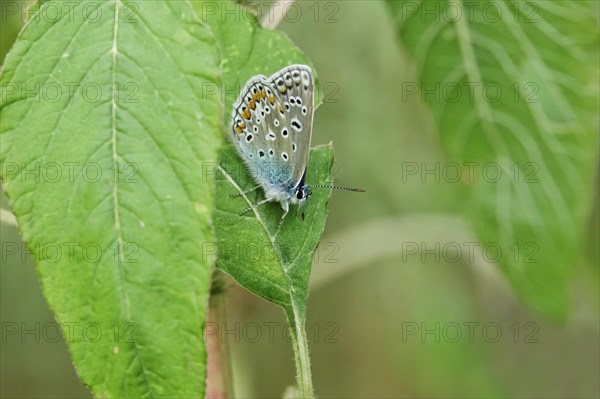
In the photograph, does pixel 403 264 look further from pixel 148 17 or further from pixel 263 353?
pixel 148 17

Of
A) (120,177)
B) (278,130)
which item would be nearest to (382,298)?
(278,130)

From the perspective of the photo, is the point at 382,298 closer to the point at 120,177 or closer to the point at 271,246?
the point at 271,246

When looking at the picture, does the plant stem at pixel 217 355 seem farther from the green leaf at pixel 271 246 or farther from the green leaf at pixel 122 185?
the green leaf at pixel 122 185

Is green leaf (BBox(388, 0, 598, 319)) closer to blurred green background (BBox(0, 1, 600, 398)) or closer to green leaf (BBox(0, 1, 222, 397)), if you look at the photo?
blurred green background (BBox(0, 1, 600, 398))

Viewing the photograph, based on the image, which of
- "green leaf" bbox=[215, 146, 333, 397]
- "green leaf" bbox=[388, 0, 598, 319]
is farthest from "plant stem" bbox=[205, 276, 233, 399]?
"green leaf" bbox=[388, 0, 598, 319]

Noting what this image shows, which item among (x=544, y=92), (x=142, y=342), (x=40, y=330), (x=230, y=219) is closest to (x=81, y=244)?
(x=142, y=342)

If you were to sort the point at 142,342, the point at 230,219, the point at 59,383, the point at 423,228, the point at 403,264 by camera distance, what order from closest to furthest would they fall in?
1. the point at 142,342
2. the point at 230,219
3. the point at 423,228
4. the point at 59,383
5. the point at 403,264
